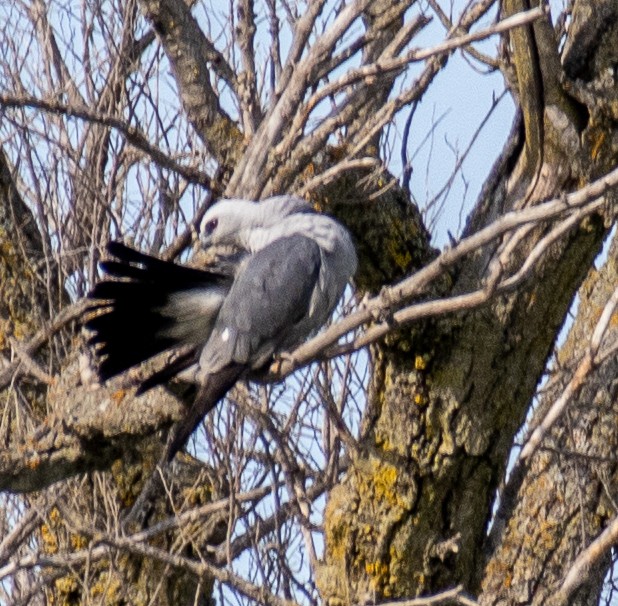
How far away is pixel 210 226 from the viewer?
13.5 ft

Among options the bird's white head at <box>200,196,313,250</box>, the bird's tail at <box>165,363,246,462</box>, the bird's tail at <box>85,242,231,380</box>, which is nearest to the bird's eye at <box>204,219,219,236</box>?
the bird's white head at <box>200,196,313,250</box>

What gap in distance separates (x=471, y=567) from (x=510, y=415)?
557 millimetres

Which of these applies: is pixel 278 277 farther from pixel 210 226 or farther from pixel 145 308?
pixel 145 308

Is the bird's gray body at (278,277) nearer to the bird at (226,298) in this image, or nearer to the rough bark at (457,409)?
the bird at (226,298)

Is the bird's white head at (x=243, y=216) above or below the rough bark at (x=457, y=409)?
→ above

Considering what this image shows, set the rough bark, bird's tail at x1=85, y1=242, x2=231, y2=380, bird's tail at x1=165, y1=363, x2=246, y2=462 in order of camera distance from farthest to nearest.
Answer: the rough bark, bird's tail at x1=85, y1=242, x2=231, y2=380, bird's tail at x1=165, y1=363, x2=246, y2=462

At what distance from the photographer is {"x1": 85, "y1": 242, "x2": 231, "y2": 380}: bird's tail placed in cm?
344

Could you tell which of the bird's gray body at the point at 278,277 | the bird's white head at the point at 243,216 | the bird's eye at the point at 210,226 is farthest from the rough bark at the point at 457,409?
the bird's eye at the point at 210,226

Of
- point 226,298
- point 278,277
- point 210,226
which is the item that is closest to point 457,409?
point 278,277

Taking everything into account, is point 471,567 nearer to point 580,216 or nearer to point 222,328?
point 222,328

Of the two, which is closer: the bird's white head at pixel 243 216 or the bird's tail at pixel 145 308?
the bird's tail at pixel 145 308

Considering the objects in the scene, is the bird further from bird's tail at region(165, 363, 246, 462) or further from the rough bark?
the rough bark

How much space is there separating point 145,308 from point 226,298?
39cm

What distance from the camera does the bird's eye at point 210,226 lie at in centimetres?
405
